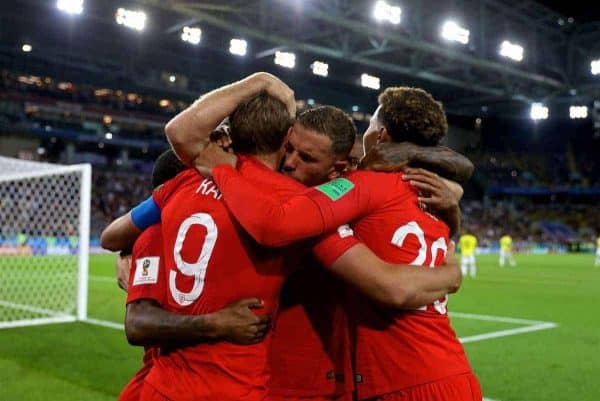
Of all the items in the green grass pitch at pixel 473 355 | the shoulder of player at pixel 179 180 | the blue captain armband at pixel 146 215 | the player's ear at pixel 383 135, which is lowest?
the green grass pitch at pixel 473 355

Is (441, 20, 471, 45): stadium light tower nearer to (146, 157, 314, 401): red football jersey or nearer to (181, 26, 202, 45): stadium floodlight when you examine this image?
(181, 26, 202, 45): stadium floodlight

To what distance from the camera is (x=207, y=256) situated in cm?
218

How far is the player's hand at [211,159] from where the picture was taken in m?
2.35

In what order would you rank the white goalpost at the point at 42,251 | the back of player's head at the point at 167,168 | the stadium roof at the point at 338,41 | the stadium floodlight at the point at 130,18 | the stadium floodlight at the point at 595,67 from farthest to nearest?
the stadium floodlight at the point at 595,67
the stadium roof at the point at 338,41
the stadium floodlight at the point at 130,18
the white goalpost at the point at 42,251
the back of player's head at the point at 167,168

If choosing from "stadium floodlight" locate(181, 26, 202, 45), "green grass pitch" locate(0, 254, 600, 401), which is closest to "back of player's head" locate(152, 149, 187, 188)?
"green grass pitch" locate(0, 254, 600, 401)

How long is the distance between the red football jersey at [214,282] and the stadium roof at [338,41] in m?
18.4

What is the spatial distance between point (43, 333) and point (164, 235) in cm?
782

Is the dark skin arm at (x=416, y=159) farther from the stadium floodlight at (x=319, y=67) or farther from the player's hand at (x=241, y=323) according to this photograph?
the stadium floodlight at (x=319, y=67)

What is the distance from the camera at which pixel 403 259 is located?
243cm

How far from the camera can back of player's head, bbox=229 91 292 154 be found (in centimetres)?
225

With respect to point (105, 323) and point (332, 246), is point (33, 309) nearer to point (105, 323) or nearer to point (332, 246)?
point (105, 323)

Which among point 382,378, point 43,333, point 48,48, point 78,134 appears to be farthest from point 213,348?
point 78,134

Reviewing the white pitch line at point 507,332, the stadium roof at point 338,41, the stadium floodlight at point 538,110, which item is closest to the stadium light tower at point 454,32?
the stadium roof at point 338,41

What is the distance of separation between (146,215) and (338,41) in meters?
25.8
